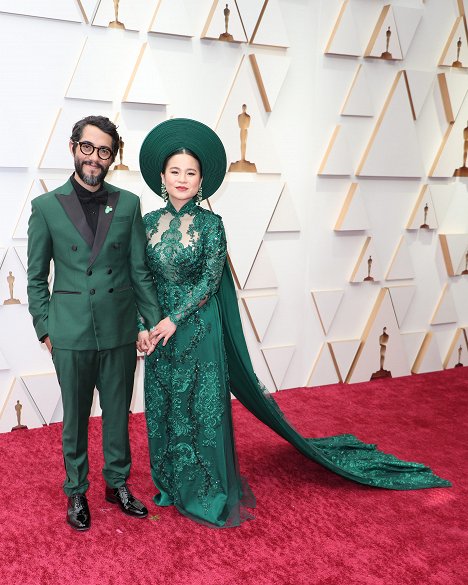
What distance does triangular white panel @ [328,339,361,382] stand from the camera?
181 inches

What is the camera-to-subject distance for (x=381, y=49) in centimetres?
438

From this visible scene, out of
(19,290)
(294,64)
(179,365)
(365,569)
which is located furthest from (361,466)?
(294,64)

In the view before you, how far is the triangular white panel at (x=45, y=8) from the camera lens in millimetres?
3398

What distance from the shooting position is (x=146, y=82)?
374 centimetres

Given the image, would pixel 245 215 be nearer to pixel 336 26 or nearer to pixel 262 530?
pixel 336 26

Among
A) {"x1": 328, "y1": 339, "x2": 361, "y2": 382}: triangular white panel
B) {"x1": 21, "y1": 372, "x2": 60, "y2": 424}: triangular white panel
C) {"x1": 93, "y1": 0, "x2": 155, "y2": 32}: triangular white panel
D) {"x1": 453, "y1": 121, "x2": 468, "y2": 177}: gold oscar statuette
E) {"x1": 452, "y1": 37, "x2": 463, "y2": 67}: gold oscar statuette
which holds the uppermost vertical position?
{"x1": 452, "y1": 37, "x2": 463, "y2": 67}: gold oscar statuette

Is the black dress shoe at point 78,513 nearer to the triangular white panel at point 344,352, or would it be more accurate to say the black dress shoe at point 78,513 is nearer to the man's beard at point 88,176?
the man's beard at point 88,176

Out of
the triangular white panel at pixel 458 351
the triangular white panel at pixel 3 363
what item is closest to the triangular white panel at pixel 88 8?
the triangular white panel at pixel 3 363

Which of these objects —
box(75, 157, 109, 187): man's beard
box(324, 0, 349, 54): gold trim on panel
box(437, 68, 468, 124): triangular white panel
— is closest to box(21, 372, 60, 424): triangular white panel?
box(75, 157, 109, 187): man's beard

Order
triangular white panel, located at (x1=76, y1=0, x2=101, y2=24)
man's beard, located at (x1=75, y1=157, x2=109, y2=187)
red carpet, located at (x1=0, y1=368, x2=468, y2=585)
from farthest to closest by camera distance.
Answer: triangular white panel, located at (x1=76, y1=0, x2=101, y2=24)
man's beard, located at (x1=75, y1=157, x2=109, y2=187)
red carpet, located at (x1=0, y1=368, x2=468, y2=585)

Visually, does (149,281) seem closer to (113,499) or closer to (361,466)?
(113,499)

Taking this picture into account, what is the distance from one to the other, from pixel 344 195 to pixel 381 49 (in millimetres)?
989

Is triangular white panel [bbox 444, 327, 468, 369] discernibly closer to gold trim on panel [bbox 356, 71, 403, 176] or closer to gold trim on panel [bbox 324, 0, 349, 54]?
gold trim on panel [bbox 356, 71, 403, 176]

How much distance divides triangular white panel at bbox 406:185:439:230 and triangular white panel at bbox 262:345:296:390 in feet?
4.16
